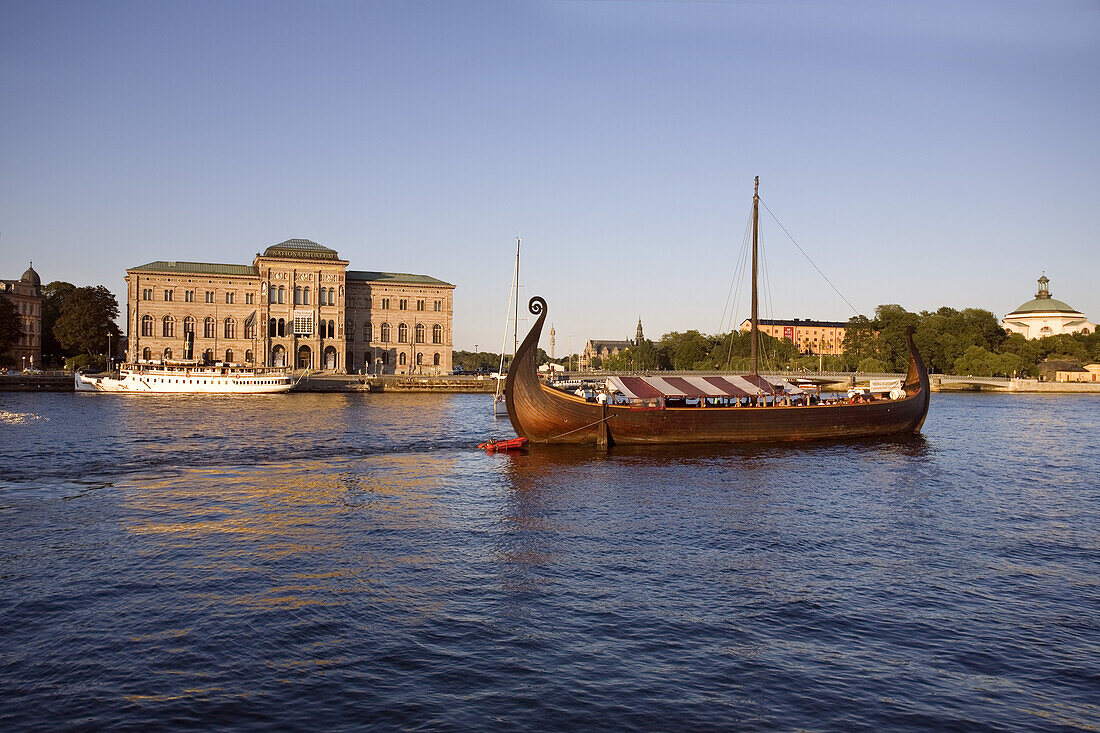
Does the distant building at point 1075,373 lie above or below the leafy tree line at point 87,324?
below

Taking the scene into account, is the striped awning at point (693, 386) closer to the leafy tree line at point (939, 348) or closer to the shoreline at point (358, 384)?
the shoreline at point (358, 384)

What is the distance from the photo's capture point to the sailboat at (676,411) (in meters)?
46.5

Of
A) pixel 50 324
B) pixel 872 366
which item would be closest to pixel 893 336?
pixel 872 366

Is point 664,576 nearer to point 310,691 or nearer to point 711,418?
point 310,691

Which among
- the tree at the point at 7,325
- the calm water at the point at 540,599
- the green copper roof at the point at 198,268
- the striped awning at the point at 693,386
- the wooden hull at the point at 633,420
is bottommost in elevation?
the calm water at the point at 540,599

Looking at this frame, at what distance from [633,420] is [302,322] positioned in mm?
91062

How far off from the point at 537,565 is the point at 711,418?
98.9 feet

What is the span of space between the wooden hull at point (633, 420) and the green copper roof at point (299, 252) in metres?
89.0

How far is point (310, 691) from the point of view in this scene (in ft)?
44.0

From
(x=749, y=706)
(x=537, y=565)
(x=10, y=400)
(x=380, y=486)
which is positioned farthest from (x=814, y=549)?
(x=10, y=400)

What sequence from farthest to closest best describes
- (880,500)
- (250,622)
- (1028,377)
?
1. (1028,377)
2. (880,500)
3. (250,622)

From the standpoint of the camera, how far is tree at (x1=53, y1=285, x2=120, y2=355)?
129 meters

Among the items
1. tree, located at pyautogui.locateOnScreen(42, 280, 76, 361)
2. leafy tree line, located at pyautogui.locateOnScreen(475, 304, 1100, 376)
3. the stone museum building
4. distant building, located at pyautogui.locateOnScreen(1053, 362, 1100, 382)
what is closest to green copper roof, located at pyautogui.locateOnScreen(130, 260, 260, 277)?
the stone museum building

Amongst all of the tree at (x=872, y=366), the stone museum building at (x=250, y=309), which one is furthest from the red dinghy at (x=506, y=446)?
the tree at (x=872, y=366)
